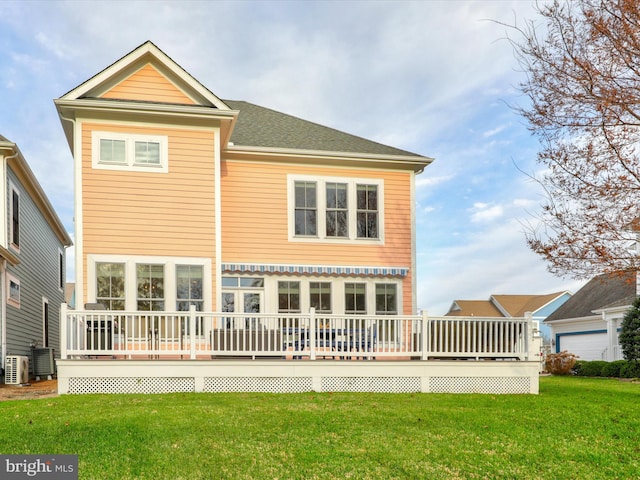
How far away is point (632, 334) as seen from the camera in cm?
1873

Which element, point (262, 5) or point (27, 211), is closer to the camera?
point (262, 5)

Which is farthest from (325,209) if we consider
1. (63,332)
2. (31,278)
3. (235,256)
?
(31,278)

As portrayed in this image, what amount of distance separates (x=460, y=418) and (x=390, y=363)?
3.23 metres

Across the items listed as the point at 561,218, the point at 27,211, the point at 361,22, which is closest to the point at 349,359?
the point at 561,218

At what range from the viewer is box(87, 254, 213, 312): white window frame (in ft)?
39.9

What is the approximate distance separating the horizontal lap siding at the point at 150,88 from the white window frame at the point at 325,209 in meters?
3.55

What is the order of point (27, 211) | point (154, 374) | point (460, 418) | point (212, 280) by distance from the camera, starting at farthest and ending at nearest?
point (27, 211), point (212, 280), point (154, 374), point (460, 418)

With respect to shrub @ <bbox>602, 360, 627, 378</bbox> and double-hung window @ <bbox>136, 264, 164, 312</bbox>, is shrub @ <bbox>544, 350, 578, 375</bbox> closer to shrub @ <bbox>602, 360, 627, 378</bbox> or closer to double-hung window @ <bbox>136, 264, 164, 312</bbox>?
shrub @ <bbox>602, 360, 627, 378</bbox>

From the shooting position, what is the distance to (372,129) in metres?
18.4

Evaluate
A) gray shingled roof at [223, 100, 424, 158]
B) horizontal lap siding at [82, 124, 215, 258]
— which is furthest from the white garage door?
horizontal lap siding at [82, 124, 215, 258]

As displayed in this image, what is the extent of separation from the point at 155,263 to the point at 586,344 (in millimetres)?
22253

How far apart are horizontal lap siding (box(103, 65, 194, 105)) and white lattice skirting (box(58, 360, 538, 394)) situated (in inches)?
243

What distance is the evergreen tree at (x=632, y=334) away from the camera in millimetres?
18516

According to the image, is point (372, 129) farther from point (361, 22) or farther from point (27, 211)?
point (27, 211)
